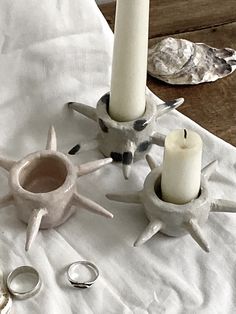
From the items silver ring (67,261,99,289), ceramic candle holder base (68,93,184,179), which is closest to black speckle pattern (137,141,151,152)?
ceramic candle holder base (68,93,184,179)

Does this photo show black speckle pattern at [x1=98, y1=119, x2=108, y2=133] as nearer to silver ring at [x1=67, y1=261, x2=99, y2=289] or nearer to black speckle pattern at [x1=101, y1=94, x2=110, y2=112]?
black speckle pattern at [x1=101, y1=94, x2=110, y2=112]

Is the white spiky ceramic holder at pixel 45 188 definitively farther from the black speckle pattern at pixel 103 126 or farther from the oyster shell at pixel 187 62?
the oyster shell at pixel 187 62

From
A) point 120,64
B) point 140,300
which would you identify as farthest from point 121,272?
point 120,64

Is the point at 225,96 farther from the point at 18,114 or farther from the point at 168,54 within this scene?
the point at 18,114

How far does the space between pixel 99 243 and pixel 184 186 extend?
3.1 inches

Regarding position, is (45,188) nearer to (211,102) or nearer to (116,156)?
(116,156)

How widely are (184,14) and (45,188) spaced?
275 millimetres

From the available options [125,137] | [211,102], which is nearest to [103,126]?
[125,137]

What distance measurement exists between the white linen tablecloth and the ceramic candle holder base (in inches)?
0.4

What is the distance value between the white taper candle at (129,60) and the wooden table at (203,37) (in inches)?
3.4

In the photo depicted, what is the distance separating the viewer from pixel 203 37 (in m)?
0.73

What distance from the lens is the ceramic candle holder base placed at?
597 mm

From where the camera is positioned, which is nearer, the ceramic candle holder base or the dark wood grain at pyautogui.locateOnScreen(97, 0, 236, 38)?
the ceramic candle holder base

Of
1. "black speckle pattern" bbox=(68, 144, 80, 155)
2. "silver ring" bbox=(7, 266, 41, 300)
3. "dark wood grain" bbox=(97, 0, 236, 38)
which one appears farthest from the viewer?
"dark wood grain" bbox=(97, 0, 236, 38)
